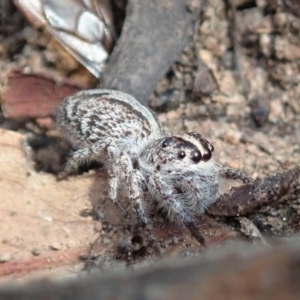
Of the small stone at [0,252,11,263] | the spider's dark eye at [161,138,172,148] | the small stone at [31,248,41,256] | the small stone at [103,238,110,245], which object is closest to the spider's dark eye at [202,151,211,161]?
the spider's dark eye at [161,138,172,148]

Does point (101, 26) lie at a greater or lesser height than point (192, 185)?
greater

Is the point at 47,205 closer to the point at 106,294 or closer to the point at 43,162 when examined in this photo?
the point at 43,162

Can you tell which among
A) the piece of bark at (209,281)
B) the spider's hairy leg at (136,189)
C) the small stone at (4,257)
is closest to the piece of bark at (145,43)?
the spider's hairy leg at (136,189)

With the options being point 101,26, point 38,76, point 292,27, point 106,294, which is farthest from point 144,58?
point 106,294

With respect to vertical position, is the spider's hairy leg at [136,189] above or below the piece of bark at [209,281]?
below

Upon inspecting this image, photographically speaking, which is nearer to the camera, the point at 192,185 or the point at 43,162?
the point at 192,185

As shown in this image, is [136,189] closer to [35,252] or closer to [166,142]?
[166,142]

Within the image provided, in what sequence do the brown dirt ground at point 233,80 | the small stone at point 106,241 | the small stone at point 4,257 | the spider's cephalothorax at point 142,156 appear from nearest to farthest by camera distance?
the small stone at point 4,257 < the small stone at point 106,241 < the spider's cephalothorax at point 142,156 < the brown dirt ground at point 233,80

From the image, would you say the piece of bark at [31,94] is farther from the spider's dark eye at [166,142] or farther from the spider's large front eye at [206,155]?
the spider's large front eye at [206,155]
